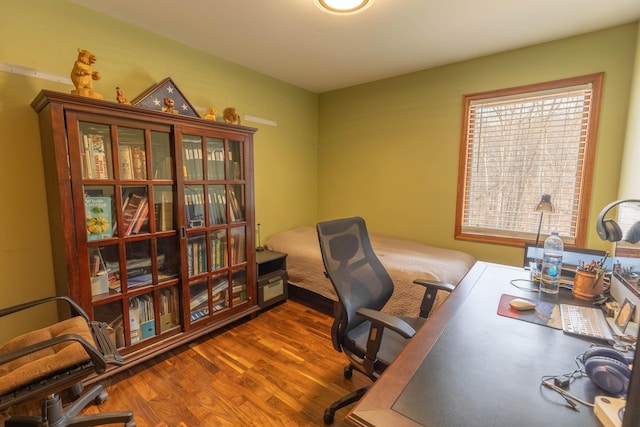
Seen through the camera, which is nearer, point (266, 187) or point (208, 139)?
point (208, 139)

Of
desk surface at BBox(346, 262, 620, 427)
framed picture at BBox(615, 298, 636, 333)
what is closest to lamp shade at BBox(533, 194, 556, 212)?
framed picture at BBox(615, 298, 636, 333)

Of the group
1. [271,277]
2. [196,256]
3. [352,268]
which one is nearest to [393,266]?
[352,268]

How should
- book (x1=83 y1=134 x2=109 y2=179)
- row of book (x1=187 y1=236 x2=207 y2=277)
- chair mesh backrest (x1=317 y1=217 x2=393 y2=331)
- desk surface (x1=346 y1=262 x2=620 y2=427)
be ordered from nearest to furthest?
desk surface (x1=346 y1=262 x2=620 y2=427) < chair mesh backrest (x1=317 y1=217 x2=393 y2=331) < book (x1=83 y1=134 x2=109 y2=179) < row of book (x1=187 y1=236 x2=207 y2=277)

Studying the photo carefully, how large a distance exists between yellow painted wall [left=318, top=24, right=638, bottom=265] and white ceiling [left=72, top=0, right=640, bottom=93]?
5.7 inches

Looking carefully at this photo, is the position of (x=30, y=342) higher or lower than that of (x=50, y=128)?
lower

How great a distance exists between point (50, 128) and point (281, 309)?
7.25 feet

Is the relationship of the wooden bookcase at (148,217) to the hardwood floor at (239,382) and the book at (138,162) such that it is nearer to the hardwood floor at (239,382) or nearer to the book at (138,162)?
the book at (138,162)

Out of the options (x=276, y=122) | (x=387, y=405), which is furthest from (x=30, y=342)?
(x=276, y=122)

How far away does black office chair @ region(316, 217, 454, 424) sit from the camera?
1.28 metres

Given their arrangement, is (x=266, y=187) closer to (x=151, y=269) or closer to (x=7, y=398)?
(x=151, y=269)

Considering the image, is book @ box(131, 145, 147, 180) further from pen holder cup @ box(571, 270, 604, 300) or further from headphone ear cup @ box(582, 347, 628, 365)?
pen holder cup @ box(571, 270, 604, 300)

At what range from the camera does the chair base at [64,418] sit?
4.25 ft

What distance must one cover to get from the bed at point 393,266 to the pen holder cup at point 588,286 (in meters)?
0.82

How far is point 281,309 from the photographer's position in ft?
9.23
